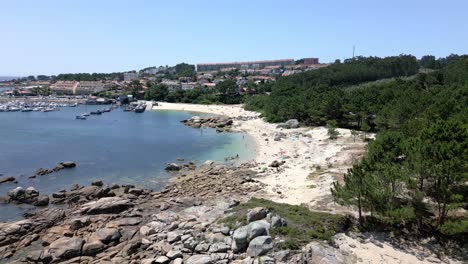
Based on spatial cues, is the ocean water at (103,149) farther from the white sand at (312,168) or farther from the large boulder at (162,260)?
the large boulder at (162,260)

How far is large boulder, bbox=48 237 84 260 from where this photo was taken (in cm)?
2106

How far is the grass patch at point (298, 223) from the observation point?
20.1m

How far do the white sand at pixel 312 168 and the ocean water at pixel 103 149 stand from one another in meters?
4.69

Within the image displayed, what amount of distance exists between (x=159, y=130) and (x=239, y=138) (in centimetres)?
2037

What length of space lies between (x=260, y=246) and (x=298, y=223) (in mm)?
3782

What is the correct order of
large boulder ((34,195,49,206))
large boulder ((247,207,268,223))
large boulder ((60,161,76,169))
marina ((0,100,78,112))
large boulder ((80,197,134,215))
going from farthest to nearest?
marina ((0,100,78,112)) → large boulder ((60,161,76,169)) → large boulder ((34,195,49,206)) → large boulder ((80,197,134,215)) → large boulder ((247,207,268,223))

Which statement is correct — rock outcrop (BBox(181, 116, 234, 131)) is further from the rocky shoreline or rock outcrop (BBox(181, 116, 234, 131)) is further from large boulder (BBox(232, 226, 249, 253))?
large boulder (BBox(232, 226, 249, 253))

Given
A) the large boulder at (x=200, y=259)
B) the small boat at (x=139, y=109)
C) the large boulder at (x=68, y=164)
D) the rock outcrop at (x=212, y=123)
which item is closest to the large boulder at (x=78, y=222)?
the large boulder at (x=200, y=259)

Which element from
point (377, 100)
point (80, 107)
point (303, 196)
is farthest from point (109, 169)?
point (80, 107)

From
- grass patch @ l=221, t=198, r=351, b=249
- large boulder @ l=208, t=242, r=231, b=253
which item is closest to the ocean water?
grass patch @ l=221, t=198, r=351, b=249

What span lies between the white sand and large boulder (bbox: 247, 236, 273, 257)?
15.3 feet

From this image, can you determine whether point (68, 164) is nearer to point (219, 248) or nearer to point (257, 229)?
point (219, 248)

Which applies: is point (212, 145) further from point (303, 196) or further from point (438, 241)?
point (438, 241)

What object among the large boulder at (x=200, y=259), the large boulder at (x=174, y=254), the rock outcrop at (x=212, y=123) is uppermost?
the large boulder at (x=200, y=259)
